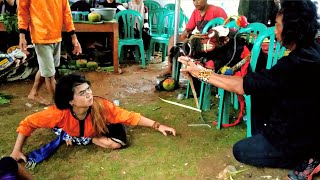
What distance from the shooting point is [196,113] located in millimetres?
3615

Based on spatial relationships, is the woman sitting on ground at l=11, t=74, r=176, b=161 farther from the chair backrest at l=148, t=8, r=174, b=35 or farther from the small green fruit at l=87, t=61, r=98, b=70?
the chair backrest at l=148, t=8, r=174, b=35

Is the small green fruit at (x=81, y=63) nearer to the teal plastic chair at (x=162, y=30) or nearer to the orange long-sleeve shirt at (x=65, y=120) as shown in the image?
the teal plastic chair at (x=162, y=30)

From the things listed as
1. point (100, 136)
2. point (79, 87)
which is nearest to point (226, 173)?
point (100, 136)

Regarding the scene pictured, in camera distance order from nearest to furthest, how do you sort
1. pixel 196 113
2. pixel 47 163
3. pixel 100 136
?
1. pixel 47 163
2. pixel 100 136
3. pixel 196 113

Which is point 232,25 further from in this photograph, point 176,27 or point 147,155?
point 147,155

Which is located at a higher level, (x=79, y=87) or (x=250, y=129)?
(x=79, y=87)

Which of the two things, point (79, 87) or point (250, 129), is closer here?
point (79, 87)

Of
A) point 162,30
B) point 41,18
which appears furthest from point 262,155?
point 162,30

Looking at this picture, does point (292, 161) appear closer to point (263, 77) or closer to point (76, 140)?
point (263, 77)

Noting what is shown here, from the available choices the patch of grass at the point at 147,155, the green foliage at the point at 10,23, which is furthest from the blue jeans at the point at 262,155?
the green foliage at the point at 10,23

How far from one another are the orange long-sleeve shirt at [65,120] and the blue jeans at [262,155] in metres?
0.94

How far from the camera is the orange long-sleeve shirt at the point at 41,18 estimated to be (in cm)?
322

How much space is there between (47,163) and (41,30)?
1.47 m

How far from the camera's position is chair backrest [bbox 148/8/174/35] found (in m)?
6.44
